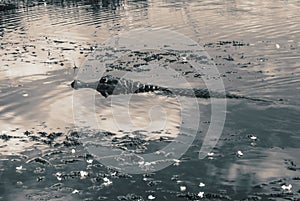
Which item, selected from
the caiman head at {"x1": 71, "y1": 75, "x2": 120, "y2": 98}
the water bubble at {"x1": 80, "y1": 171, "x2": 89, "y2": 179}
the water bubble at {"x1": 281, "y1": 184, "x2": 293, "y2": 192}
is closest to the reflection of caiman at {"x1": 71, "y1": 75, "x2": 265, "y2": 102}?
the caiman head at {"x1": 71, "y1": 75, "x2": 120, "y2": 98}

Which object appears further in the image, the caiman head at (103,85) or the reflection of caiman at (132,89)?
the caiman head at (103,85)

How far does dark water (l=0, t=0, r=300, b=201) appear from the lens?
1545cm

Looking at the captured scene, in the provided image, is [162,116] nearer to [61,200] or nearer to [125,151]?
[125,151]

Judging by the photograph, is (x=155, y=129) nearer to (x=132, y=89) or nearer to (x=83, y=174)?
(x=83, y=174)

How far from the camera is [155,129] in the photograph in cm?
2072

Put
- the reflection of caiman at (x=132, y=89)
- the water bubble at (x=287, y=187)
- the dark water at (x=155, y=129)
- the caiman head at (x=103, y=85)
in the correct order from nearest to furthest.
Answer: the water bubble at (x=287, y=187) → the dark water at (x=155, y=129) → the reflection of caiman at (x=132, y=89) → the caiman head at (x=103, y=85)

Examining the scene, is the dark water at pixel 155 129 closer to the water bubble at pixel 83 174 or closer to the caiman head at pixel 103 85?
the water bubble at pixel 83 174

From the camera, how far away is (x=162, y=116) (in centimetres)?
2219

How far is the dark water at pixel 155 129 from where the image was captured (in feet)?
50.7

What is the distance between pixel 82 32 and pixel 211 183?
119ft

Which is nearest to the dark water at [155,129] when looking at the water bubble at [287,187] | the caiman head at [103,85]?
the water bubble at [287,187]

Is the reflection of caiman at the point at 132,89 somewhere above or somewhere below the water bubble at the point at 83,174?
above

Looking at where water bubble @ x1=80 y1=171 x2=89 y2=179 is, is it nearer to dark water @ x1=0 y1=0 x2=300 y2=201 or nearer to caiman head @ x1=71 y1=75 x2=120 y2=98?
dark water @ x1=0 y1=0 x2=300 y2=201

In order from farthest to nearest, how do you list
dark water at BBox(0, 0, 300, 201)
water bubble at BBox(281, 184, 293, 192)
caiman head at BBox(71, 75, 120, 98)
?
caiman head at BBox(71, 75, 120, 98) → dark water at BBox(0, 0, 300, 201) → water bubble at BBox(281, 184, 293, 192)
